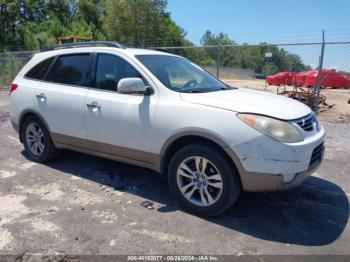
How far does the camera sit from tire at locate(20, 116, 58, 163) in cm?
526

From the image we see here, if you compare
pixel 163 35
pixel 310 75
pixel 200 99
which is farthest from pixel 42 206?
pixel 163 35

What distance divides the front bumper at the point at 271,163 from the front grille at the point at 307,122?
0.18m

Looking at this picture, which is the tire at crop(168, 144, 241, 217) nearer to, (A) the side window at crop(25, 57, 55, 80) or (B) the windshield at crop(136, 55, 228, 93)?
(B) the windshield at crop(136, 55, 228, 93)

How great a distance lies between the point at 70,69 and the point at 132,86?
149 cm

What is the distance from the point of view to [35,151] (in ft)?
18.1

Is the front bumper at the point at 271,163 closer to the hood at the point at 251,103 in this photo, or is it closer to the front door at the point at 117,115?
the hood at the point at 251,103

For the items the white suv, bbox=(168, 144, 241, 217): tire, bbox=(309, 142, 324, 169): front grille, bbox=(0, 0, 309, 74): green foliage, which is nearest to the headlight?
the white suv

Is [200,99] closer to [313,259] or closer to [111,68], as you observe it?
[111,68]

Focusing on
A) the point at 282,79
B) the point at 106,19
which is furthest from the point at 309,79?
the point at 106,19

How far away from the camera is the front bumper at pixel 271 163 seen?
3.32m

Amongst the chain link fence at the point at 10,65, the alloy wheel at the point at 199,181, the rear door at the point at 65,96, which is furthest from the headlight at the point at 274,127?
the chain link fence at the point at 10,65

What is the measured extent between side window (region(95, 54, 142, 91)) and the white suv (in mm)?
13

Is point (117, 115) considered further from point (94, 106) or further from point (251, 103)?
point (251, 103)

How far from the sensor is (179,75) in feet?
14.8
